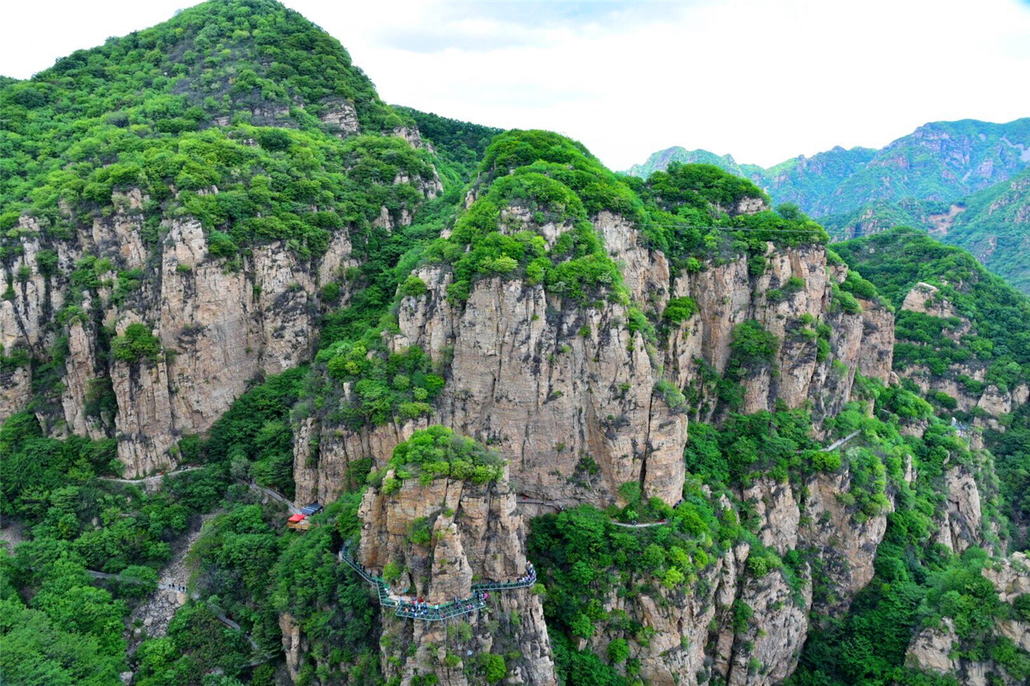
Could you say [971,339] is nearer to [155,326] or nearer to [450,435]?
[450,435]

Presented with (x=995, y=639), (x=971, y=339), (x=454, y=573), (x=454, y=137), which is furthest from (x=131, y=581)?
(x=971, y=339)

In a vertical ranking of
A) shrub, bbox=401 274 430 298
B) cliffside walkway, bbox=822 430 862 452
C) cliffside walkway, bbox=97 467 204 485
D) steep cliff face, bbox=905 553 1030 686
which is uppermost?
shrub, bbox=401 274 430 298

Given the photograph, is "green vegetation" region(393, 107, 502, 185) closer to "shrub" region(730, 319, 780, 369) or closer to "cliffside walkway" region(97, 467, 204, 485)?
"shrub" region(730, 319, 780, 369)

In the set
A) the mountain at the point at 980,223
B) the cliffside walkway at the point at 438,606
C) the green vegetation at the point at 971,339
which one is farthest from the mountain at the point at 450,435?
the mountain at the point at 980,223

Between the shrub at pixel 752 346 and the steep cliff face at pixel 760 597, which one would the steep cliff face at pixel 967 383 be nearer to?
the steep cliff face at pixel 760 597

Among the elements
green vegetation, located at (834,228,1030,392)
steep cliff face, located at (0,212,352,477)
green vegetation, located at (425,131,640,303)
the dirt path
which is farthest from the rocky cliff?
green vegetation, located at (834,228,1030,392)

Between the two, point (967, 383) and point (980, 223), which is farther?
point (980, 223)

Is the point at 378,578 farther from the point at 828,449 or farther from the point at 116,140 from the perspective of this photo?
the point at 116,140
